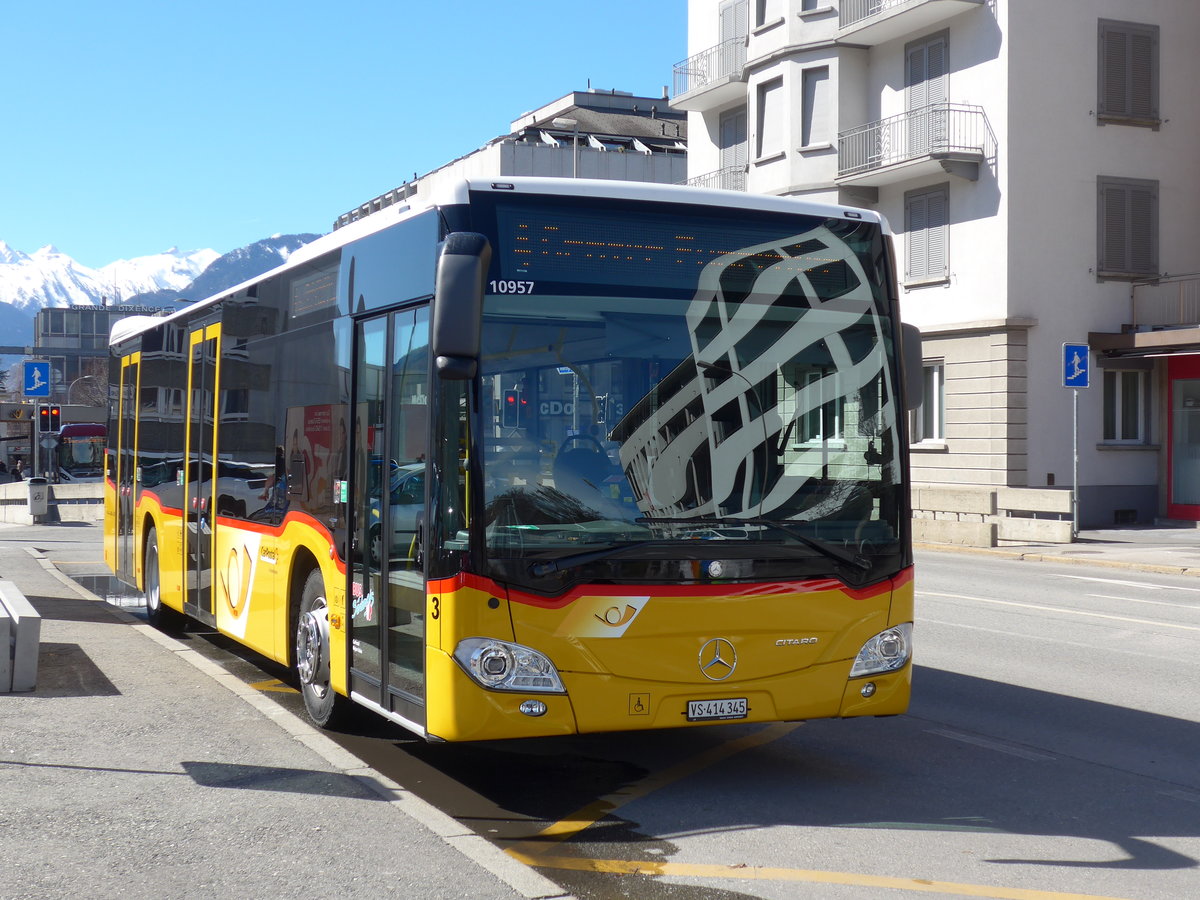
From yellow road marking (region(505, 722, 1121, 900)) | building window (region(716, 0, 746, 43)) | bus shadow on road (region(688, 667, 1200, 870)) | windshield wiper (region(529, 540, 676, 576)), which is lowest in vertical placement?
yellow road marking (region(505, 722, 1121, 900))

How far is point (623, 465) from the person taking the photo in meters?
6.52

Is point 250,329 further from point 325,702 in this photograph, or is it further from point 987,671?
point 987,671

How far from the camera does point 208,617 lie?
10.9 m

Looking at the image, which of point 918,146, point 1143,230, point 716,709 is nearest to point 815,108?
point 918,146

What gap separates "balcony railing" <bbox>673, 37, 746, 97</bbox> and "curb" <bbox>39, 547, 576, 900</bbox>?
30.5 meters

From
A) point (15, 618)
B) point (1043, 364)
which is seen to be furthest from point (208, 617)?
point (1043, 364)

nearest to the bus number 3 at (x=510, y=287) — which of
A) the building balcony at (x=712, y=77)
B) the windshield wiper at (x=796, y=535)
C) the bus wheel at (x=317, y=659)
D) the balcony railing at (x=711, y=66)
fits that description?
the windshield wiper at (x=796, y=535)

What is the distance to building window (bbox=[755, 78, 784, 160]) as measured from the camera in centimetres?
3551

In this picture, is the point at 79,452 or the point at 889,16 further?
the point at 79,452

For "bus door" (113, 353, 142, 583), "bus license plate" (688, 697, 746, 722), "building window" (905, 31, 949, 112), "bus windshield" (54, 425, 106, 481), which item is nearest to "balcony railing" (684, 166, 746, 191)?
"building window" (905, 31, 949, 112)

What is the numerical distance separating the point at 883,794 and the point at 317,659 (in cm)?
337

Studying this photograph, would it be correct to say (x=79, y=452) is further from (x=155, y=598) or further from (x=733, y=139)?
(x=155, y=598)

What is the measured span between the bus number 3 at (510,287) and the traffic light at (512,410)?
0.47 m

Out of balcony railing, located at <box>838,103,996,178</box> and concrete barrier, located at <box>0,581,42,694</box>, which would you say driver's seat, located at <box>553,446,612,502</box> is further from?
balcony railing, located at <box>838,103,996,178</box>
